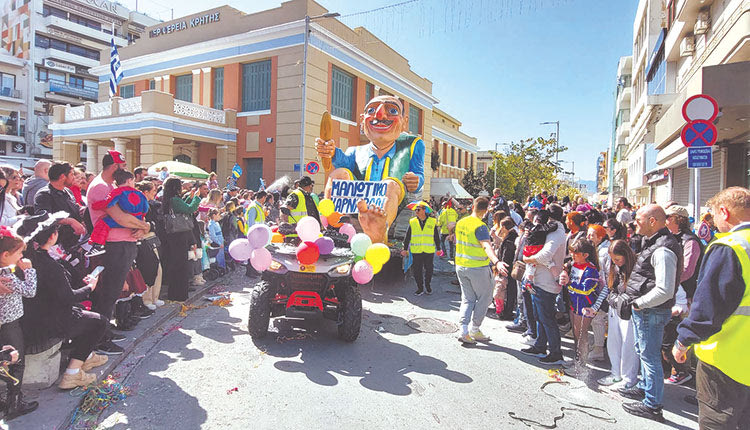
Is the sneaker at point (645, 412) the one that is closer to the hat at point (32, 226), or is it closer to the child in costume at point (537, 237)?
the child in costume at point (537, 237)

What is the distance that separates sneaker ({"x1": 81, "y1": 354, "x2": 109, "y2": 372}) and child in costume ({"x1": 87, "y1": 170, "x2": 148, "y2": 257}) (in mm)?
1045

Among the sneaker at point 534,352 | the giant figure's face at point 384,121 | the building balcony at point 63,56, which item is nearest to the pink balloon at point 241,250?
the sneaker at point 534,352

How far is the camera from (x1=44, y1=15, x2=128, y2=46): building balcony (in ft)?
138

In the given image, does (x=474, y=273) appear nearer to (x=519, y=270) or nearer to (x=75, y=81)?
(x=519, y=270)

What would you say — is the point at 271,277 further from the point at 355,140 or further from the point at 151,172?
the point at 355,140

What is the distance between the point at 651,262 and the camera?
364 centimetres

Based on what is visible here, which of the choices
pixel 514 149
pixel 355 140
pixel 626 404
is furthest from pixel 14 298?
pixel 514 149

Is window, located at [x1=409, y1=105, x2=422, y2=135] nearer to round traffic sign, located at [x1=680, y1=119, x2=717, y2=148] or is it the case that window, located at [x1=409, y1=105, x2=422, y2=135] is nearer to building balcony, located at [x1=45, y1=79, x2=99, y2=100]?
round traffic sign, located at [x1=680, y1=119, x2=717, y2=148]

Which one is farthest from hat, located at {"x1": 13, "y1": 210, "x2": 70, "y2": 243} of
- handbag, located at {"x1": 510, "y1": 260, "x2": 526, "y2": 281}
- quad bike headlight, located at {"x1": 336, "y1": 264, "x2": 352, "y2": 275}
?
handbag, located at {"x1": 510, "y1": 260, "x2": 526, "y2": 281}

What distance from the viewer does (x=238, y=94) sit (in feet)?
62.0

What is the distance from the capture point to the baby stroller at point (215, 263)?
812 cm

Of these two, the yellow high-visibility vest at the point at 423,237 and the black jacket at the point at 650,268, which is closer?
the black jacket at the point at 650,268

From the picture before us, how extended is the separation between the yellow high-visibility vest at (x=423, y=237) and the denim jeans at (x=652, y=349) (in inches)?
173

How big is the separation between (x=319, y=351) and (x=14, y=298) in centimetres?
286
